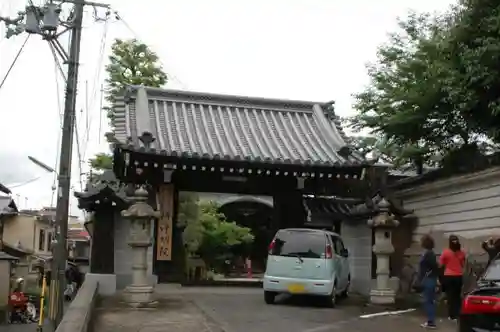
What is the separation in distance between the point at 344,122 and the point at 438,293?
7.89m

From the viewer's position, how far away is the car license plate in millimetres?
13680

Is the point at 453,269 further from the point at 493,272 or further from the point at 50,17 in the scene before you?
the point at 50,17

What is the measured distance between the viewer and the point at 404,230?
696 inches

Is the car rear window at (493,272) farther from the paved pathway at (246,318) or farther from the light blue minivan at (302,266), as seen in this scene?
the light blue minivan at (302,266)

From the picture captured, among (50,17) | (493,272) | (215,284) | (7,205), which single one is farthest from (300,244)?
(7,205)

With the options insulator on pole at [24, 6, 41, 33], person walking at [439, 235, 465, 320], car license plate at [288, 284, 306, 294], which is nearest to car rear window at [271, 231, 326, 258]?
car license plate at [288, 284, 306, 294]

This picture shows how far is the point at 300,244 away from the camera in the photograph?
1401 cm

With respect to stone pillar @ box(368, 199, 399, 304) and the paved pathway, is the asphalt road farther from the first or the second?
stone pillar @ box(368, 199, 399, 304)

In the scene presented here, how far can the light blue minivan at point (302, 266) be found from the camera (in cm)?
1369

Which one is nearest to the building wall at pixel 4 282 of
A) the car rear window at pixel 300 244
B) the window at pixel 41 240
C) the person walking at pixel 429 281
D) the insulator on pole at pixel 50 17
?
the window at pixel 41 240

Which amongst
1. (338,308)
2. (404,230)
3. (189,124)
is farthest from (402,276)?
(189,124)

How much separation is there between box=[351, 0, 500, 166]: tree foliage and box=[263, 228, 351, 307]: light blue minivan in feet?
11.3

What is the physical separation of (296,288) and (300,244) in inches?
39.3

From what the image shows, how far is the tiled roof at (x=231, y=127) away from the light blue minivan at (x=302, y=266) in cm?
376
